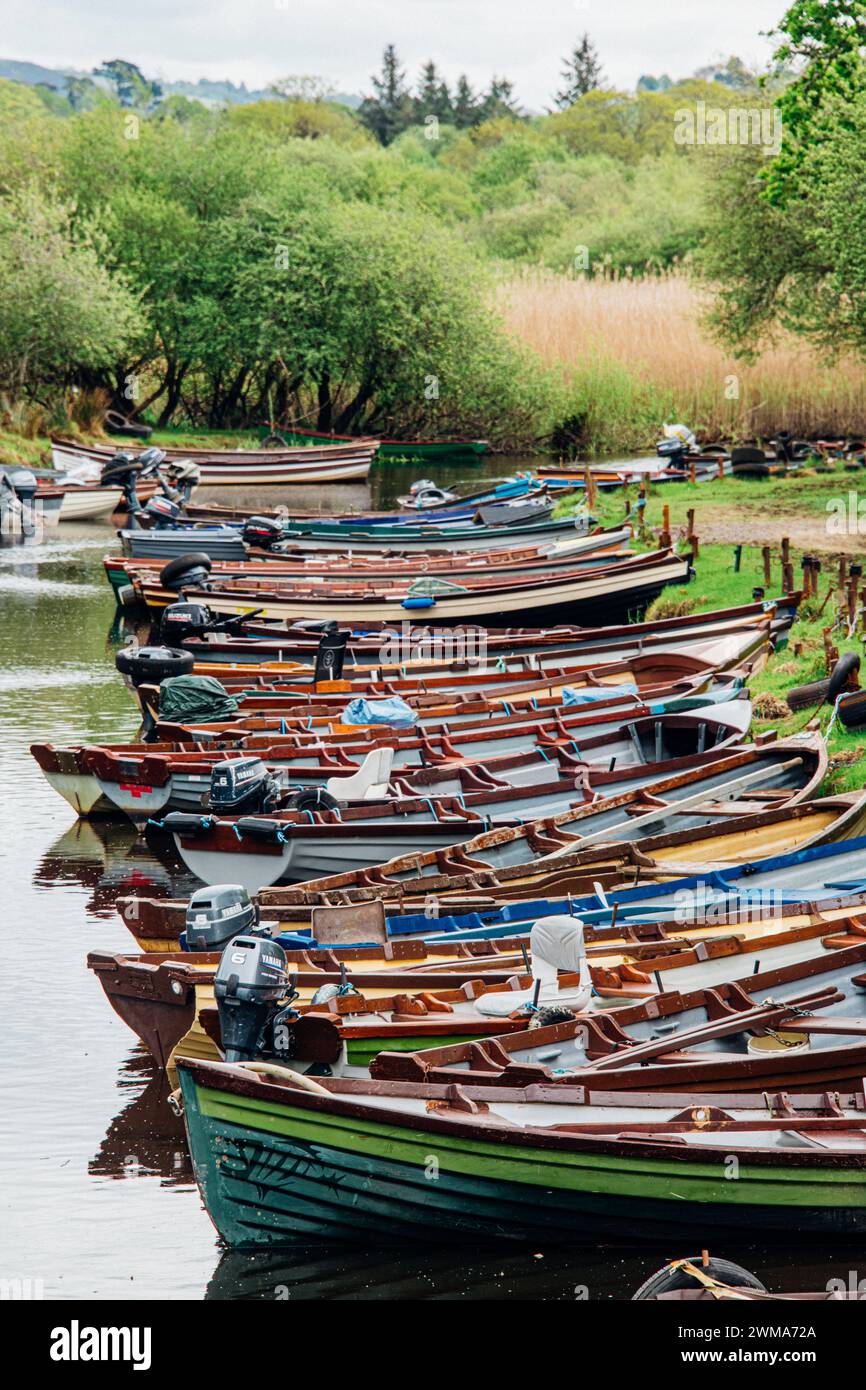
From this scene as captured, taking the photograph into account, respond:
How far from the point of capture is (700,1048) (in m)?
9.02

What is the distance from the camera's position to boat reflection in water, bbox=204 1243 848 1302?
8.05 m

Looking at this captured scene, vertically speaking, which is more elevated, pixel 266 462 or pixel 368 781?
pixel 266 462

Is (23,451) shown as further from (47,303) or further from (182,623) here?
(182,623)

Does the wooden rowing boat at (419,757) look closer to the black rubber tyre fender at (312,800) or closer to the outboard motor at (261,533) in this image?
the black rubber tyre fender at (312,800)

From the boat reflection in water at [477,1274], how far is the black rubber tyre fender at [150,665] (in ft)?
33.7

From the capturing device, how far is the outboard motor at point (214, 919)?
10.1 metres

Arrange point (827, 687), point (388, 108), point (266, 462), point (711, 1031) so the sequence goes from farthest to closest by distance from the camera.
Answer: point (388, 108), point (266, 462), point (827, 687), point (711, 1031)

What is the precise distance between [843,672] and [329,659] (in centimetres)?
610

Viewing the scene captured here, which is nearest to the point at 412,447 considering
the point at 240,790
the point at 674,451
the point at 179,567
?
the point at 674,451

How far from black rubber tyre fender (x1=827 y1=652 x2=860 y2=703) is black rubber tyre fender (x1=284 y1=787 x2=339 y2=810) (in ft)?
16.5

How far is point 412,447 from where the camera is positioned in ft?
165

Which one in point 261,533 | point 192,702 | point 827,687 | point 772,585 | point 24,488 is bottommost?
point 192,702

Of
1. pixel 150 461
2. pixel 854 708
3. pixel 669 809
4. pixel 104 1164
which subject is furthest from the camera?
pixel 150 461

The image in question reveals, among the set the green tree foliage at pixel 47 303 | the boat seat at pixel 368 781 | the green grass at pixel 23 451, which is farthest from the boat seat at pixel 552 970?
the green tree foliage at pixel 47 303
